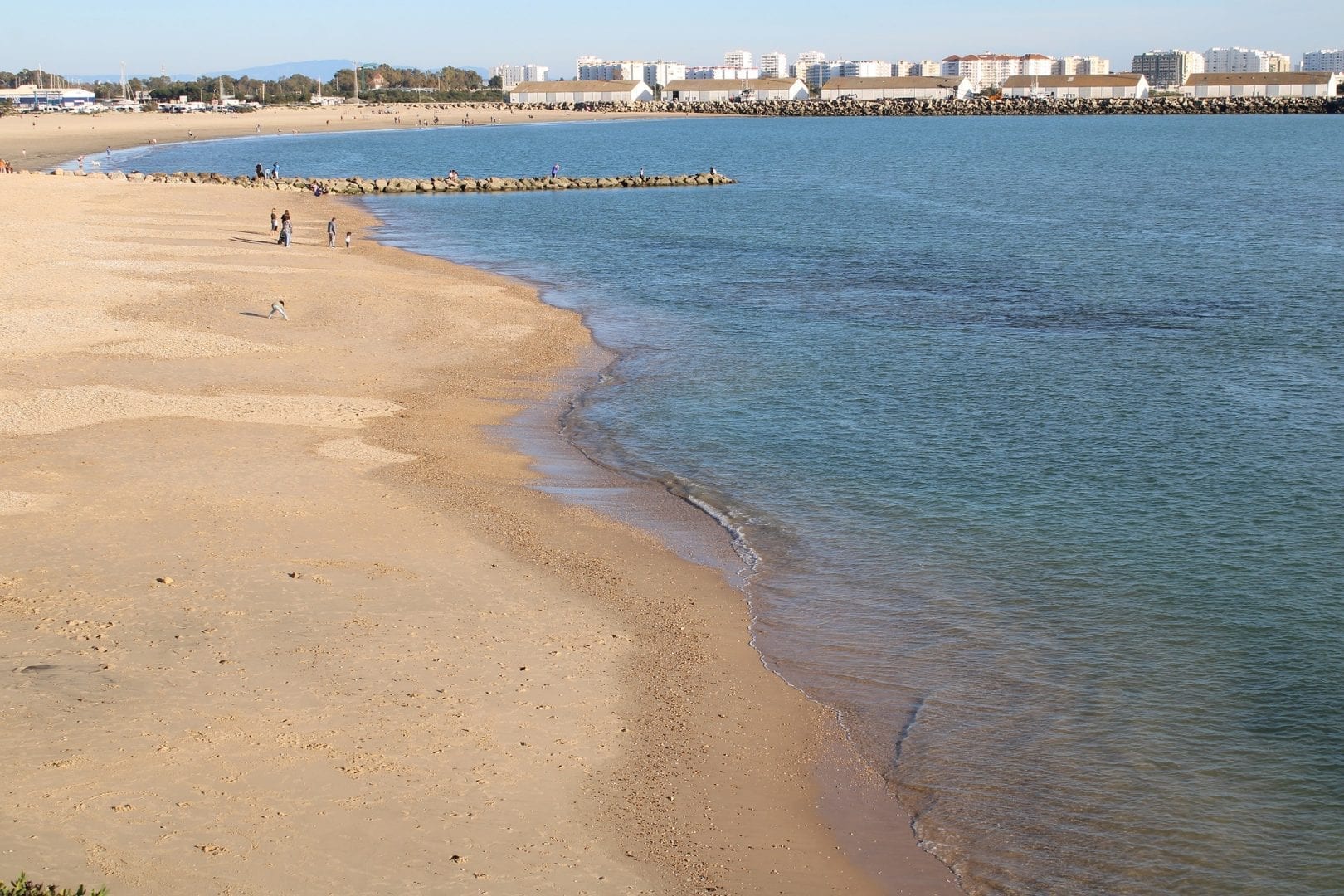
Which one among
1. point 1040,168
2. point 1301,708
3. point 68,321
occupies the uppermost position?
point 1040,168

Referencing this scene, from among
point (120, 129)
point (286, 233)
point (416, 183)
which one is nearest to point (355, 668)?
point (286, 233)

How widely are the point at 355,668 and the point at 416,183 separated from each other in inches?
2826

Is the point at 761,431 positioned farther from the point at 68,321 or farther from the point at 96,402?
the point at 68,321

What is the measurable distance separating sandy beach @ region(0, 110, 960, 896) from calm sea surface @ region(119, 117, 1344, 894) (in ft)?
4.63

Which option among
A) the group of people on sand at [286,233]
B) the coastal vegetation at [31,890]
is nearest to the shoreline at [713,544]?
the coastal vegetation at [31,890]

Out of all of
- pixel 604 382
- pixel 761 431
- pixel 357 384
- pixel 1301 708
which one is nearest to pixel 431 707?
pixel 1301 708

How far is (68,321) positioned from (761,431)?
56.4 ft

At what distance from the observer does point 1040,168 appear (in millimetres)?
102562

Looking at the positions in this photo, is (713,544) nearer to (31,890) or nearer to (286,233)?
(31,890)

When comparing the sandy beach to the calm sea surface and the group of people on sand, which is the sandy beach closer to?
the calm sea surface

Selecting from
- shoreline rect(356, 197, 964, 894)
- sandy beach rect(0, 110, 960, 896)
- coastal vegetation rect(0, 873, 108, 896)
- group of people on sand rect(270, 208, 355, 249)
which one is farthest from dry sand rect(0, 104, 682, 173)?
coastal vegetation rect(0, 873, 108, 896)

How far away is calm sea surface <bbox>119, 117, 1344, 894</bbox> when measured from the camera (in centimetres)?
1221

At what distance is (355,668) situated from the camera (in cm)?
1337

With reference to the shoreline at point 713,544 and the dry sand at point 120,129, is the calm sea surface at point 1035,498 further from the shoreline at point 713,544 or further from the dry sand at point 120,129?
the dry sand at point 120,129
